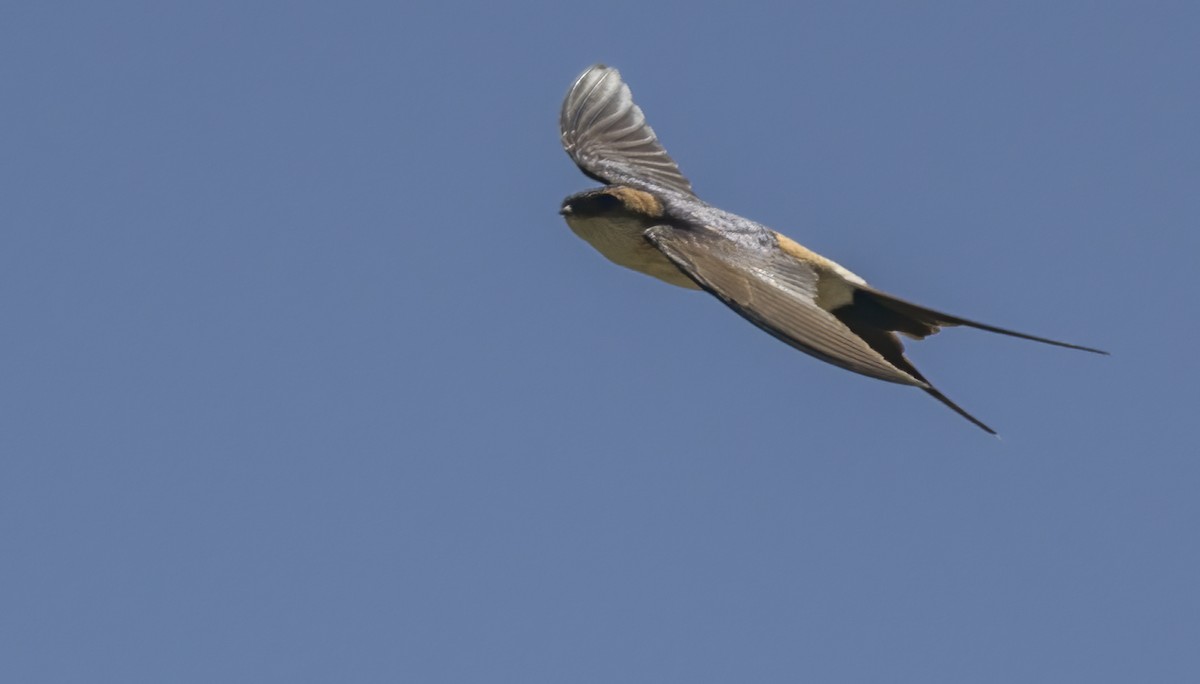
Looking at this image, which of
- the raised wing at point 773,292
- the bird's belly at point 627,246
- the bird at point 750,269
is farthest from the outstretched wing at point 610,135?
the raised wing at point 773,292

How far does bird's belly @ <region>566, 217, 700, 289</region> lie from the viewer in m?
9.56

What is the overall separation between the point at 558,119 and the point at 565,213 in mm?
1735

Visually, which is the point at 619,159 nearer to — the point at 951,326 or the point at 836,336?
the point at 951,326

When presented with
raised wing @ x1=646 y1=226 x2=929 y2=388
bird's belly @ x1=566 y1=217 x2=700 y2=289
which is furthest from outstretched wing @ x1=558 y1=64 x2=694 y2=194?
raised wing @ x1=646 y1=226 x2=929 y2=388

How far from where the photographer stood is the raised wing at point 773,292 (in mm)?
7430

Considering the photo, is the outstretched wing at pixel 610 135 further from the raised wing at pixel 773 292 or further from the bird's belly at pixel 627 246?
the raised wing at pixel 773 292

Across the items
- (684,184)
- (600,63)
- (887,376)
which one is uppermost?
(600,63)

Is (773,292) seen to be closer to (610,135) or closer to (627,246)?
(627,246)

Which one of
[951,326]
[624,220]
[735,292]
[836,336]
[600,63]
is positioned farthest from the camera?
[600,63]

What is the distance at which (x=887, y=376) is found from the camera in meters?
7.08

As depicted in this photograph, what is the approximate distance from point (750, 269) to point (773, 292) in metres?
0.35

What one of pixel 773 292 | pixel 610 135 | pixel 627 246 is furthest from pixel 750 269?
pixel 610 135

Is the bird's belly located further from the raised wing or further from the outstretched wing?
the outstretched wing

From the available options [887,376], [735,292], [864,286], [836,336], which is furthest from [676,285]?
[887,376]
